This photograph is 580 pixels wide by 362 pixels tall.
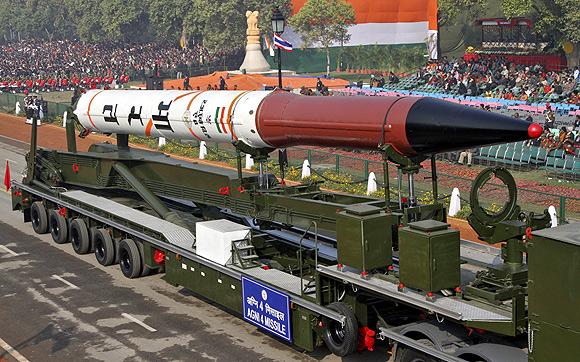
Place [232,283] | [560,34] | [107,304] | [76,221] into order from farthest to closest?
1. [560,34]
2. [76,221]
3. [107,304]
4. [232,283]

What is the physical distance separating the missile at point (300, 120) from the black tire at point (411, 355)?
3430 millimetres

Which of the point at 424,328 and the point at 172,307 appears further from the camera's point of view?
the point at 172,307

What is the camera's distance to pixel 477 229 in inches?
488

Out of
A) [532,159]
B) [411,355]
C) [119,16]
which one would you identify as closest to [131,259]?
[411,355]

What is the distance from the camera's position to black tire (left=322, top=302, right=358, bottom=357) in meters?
13.5

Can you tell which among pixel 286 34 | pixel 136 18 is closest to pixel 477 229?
pixel 286 34

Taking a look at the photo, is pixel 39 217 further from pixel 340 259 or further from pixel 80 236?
pixel 340 259

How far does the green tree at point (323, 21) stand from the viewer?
7569 cm

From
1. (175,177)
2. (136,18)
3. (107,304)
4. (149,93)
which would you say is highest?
(136,18)

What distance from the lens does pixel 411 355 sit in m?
12.0

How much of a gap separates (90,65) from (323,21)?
29.6 meters

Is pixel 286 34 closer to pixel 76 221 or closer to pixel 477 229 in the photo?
pixel 76 221

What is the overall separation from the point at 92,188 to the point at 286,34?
6428 cm

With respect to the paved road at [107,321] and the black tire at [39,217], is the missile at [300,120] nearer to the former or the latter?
the black tire at [39,217]
